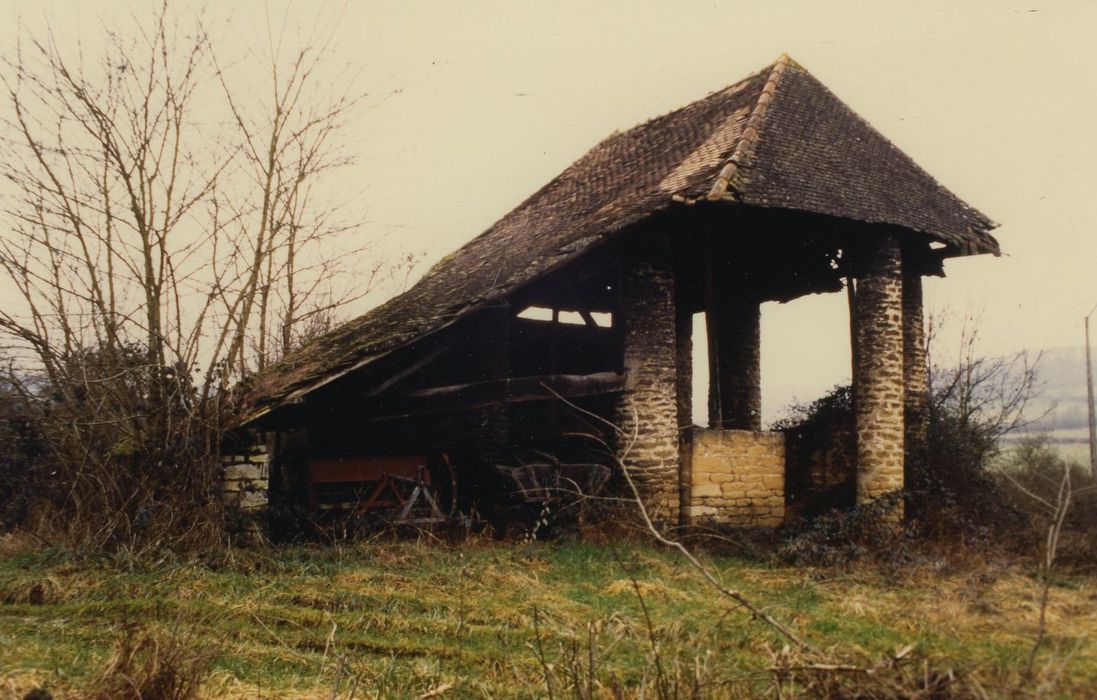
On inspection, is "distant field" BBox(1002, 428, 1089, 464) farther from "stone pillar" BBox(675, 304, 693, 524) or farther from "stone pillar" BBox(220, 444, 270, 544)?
"stone pillar" BBox(220, 444, 270, 544)

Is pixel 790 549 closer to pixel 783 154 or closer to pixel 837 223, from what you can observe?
pixel 837 223

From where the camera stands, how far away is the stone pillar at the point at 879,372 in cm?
1136

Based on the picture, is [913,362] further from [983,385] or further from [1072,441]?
[1072,441]

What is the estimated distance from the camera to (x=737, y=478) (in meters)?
11.4

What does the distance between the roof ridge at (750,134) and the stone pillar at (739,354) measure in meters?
3.75

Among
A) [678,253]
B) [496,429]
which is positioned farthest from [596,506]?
[678,253]

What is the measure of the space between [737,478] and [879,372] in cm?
253

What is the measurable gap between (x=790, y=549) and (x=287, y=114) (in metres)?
10.4

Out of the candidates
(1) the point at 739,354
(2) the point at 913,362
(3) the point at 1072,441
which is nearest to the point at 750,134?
(2) the point at 913,362

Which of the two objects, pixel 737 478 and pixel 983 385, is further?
pixel 983 385

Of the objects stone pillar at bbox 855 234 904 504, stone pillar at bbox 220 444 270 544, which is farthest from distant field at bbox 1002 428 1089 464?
stone pillar at bbox 220 444 270 544

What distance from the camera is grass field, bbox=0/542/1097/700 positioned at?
3.63 metres

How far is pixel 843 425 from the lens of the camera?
12.2 metres

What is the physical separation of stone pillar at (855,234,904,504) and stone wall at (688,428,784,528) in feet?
3.84
